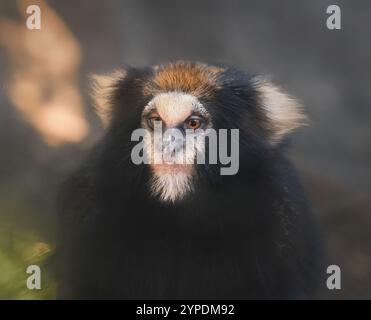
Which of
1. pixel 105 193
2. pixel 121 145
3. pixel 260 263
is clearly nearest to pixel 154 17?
pixel 121 145

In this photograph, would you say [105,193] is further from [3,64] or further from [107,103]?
[3,64]

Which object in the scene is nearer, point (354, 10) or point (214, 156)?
point (214, 156)

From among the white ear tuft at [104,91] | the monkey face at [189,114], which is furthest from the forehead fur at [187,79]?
the white ear tuft at [104,91]

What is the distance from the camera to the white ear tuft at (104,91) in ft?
7.52

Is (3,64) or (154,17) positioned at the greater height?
(154,17)

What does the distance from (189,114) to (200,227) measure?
0.44 meters

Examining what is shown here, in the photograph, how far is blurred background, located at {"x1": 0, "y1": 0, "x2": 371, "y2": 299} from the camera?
2273 mm

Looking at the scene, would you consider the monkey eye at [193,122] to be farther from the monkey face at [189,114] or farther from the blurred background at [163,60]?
the blurred background at [163,60]

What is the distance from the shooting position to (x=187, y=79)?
2.13m

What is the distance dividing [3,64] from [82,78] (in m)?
0.33

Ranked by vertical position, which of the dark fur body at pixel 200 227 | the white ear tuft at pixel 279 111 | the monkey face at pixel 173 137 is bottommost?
the dark fur body at pixel 200 227

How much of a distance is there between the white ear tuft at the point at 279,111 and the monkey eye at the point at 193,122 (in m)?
0.30
